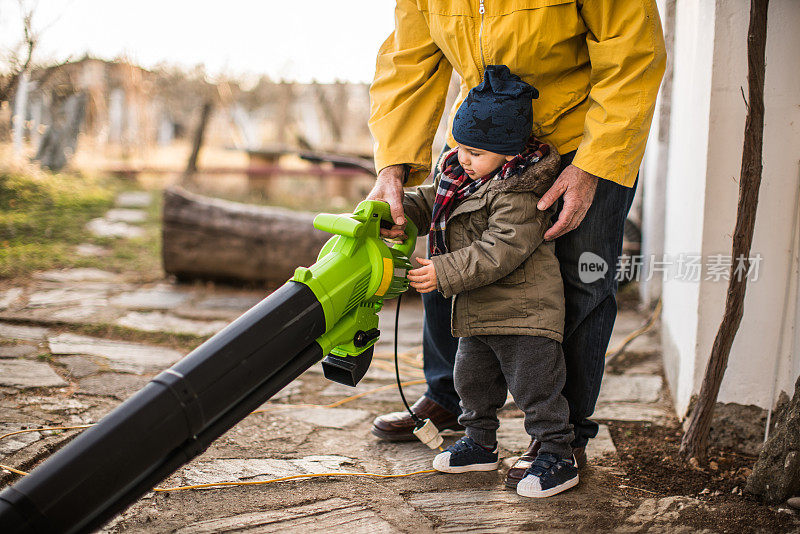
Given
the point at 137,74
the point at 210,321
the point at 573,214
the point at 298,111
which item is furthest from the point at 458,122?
the point at 298,111

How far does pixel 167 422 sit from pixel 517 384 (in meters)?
0.88

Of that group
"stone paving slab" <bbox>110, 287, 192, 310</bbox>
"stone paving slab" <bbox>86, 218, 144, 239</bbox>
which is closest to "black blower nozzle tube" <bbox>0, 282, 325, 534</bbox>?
"stone paving slab" <bbox>110, 287, 192, 310</bbox>

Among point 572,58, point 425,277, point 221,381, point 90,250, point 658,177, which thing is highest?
point 572,58

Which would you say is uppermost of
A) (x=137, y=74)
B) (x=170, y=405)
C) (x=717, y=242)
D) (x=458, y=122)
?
(x=137, y=74)

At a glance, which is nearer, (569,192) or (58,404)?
(569,192)

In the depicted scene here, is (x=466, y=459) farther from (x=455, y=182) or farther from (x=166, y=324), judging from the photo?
(x=166, y=324)

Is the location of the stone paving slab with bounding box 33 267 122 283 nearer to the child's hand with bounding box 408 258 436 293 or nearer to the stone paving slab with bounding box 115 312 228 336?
the stone paving slab with bounding box 115 312 228 336

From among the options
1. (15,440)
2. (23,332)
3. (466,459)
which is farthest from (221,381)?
(23,332)

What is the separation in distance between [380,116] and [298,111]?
28.6ft

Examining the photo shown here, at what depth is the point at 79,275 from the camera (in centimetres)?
445

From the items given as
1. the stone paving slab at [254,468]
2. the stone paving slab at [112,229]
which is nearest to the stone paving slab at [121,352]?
the stone paving slab at [254,468]

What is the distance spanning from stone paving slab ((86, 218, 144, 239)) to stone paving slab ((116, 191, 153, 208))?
0.68 metres

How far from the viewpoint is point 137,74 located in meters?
8.66

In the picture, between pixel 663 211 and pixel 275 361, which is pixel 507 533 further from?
pixel 663 211
